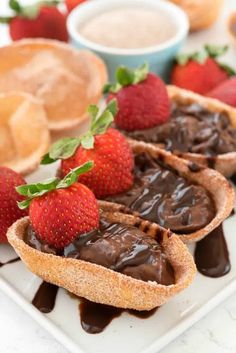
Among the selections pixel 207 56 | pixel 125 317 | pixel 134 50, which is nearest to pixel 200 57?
pixel 207 56

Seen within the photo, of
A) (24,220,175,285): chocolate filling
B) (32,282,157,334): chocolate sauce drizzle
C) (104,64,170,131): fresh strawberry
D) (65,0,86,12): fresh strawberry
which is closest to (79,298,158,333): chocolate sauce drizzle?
(32,282,157,334): chocolate sauce drizzle

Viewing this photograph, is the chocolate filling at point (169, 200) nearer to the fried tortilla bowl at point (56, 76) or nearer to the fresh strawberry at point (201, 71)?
the fried tortilla bowl at point (56, 76)

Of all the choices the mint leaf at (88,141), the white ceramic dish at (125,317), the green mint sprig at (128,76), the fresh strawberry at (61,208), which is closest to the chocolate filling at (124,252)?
the fresh strawberry at (61,208)

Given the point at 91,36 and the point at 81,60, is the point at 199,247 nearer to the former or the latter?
the point at 81,60

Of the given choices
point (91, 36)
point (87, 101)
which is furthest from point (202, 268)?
point (91, 36)

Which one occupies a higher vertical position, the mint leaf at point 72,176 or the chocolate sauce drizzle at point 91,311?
the mint leaf at point 72,176

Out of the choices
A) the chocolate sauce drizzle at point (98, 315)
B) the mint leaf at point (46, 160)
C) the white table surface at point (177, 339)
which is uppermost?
the mint leaf at point (46, 160)
